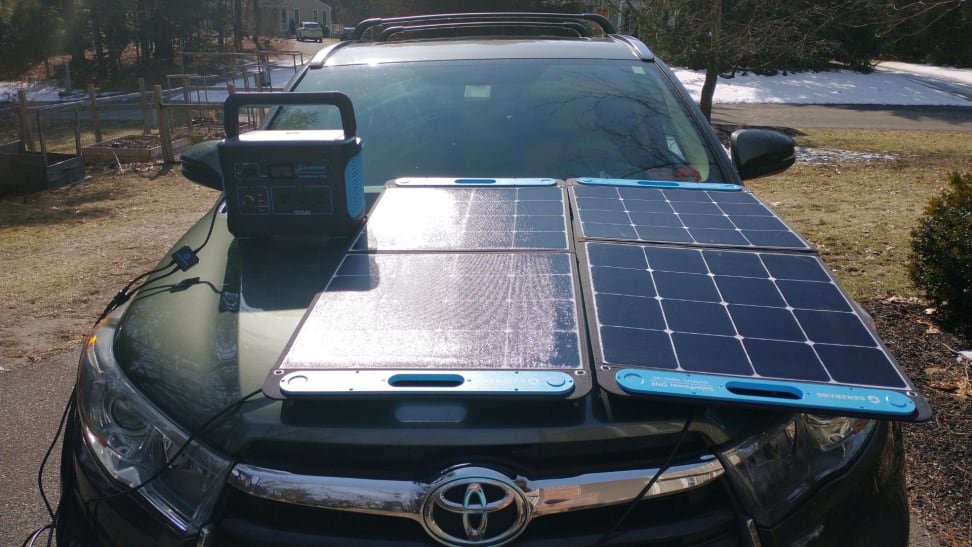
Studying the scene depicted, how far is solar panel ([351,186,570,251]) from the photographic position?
2529 mm

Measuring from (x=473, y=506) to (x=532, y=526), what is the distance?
162 millimetres

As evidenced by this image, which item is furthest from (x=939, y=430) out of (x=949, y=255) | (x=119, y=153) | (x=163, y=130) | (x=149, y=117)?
(x=149, y=117)

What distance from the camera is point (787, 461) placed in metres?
1.88

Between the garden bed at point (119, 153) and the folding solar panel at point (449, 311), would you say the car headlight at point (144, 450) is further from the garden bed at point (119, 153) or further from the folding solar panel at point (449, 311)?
the garden bed at point (119, 153)

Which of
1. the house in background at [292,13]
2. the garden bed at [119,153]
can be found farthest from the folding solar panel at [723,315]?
the house in background at [292,13]

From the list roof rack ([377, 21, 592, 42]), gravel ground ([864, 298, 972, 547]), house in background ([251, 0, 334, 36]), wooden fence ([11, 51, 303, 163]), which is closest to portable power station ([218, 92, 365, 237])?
roof rack ([377, 21, 592, 42])

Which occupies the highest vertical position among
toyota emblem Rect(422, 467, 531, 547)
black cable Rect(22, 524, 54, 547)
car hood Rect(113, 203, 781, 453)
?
car hood Rect(113, 203, 781, 453)

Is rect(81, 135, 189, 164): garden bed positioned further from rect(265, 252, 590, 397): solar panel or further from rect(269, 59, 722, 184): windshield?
rect(265, 252, 590, 397): solar panel

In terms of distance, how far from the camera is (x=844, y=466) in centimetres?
197

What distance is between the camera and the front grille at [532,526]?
174 centimetres

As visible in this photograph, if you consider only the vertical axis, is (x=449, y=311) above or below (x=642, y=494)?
above

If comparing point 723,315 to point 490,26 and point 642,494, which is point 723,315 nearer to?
point 642,494

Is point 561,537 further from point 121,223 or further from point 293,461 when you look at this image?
point 121,223

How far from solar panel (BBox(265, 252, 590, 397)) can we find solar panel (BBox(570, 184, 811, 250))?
0.31 m
